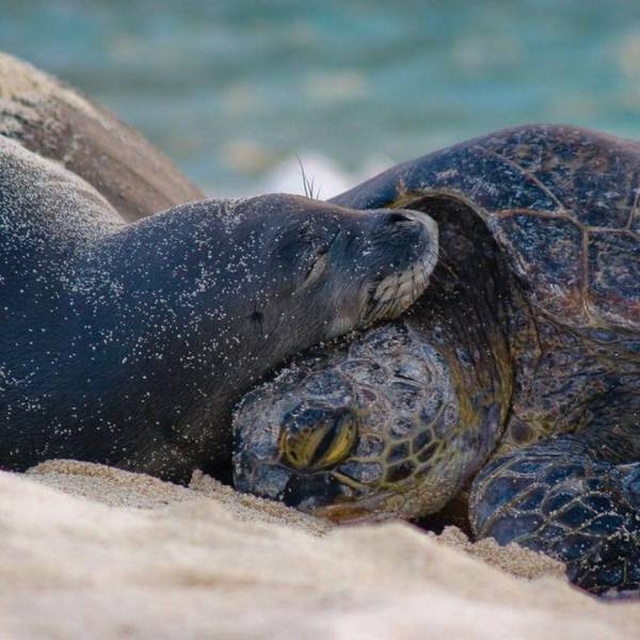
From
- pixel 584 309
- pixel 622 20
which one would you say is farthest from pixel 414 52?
pixel 584 309

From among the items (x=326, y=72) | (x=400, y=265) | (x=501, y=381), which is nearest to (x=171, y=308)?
(x=400, y=265)

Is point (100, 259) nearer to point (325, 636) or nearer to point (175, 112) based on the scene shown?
point (325, 636)

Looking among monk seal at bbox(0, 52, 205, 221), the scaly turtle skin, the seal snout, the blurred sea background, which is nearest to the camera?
the scaly turtle skin

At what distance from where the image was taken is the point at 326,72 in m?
13.3

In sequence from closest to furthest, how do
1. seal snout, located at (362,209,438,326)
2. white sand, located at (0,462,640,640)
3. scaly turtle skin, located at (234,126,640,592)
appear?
white sand, located at (0,462,640,640) → scaly turtle skin, located at (234,126,640,592) → seal snout, located at (362,209,438,326)

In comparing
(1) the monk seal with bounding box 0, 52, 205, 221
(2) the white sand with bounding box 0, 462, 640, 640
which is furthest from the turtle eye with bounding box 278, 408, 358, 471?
(1) the monk seal with bounding box 0, 52, 205, 221

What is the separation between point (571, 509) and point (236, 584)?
4.25ft

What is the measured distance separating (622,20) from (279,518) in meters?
11.8

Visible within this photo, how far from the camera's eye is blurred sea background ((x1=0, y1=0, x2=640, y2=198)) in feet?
38.0

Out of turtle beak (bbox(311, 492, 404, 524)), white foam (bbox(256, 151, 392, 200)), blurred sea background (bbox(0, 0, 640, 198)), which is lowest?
turtle beak (bbox(311, 492, 404, 524))

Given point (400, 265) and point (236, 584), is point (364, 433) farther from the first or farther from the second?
point (236, 584)

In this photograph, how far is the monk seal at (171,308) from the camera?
3.38 metres

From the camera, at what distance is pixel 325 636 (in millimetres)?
1824

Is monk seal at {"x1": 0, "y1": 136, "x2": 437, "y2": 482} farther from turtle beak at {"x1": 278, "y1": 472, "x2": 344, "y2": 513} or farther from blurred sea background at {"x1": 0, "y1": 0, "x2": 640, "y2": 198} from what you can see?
blurred sea background at {"x1": 0, "y1": 0, "x2": 640, "y2": 198}
